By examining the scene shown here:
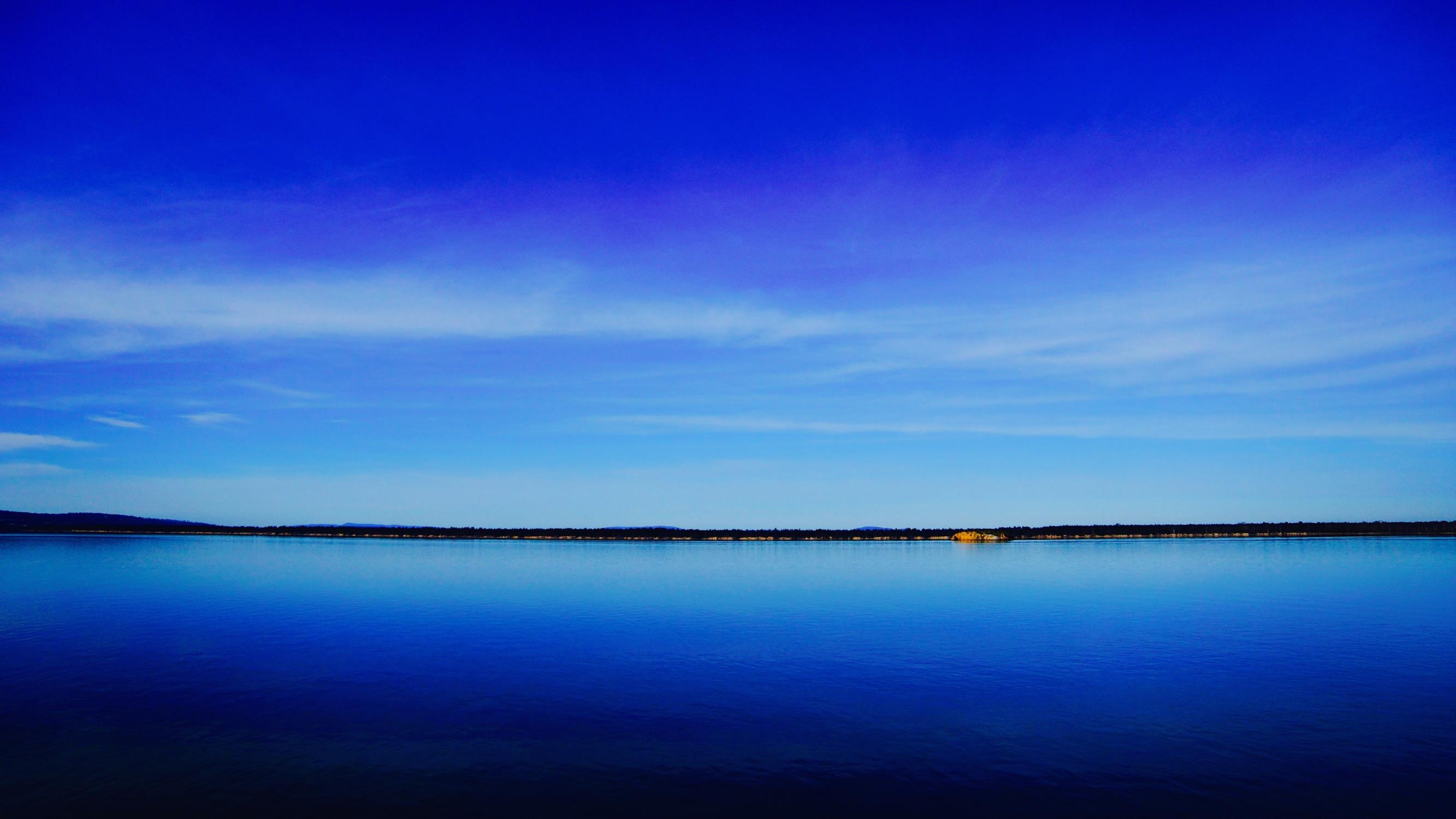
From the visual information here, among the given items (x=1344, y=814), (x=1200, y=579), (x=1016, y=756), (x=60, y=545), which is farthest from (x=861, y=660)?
(x=60, y=545)

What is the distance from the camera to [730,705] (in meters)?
20.2

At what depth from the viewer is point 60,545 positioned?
419ft

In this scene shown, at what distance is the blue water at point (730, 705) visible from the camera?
14.0m

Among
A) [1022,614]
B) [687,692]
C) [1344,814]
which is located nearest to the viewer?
[1344,814]

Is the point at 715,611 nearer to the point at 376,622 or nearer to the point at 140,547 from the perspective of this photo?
the point at 376,622

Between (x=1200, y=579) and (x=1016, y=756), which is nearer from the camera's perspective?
(x=1016, y=756)

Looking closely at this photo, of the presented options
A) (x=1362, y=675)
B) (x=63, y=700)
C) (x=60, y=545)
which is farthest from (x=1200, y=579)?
(x=60, y=545)

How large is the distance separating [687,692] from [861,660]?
7.38m

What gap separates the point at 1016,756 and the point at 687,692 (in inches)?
357

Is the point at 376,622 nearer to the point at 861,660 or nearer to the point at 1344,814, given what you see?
the point at 861,660

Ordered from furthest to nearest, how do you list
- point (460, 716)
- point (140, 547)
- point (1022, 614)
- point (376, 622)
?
point (140, 547) < point (1022, 614) < point (376, 622) < point (460, 716)

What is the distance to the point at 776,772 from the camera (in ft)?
49.1

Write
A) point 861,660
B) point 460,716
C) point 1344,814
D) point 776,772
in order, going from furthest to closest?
point 861,660
point 460,716
point 776,772
point 1344,814

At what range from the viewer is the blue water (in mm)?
13953
